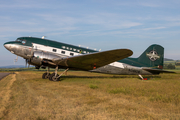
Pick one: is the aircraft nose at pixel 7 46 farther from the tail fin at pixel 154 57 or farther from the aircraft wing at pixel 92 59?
the tail fin at pixel 154 57

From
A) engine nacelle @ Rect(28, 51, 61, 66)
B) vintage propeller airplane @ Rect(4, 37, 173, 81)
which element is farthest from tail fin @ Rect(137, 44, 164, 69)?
engine nacelle @ Rect(28, 51, 61, 66)

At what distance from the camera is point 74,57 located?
14609mm

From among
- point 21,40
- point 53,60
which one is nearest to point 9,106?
point 53,60

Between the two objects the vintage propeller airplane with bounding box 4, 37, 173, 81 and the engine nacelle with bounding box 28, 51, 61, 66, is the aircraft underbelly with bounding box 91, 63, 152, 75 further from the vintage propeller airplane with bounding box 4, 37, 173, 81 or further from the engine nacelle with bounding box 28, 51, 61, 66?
the engine nacelle with bounding box 28, 51, 61, 66

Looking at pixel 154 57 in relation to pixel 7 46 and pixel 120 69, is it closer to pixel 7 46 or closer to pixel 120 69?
pixel 120 69

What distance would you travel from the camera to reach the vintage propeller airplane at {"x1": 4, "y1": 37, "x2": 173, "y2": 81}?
48.7ft

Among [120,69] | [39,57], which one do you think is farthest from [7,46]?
[120,69]

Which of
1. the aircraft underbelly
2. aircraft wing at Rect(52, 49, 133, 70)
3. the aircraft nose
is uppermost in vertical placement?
the aircraft nose

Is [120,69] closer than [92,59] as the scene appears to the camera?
Result: No

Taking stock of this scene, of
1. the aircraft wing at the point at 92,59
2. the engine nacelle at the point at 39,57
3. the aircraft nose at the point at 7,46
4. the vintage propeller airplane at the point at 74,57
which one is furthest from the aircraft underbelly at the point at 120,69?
the aircraft nose at the point at 7,46

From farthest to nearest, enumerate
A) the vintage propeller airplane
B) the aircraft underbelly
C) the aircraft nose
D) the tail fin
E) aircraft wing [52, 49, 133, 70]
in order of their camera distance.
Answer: the tail fin, the aircraft underbelly, the aircraft nose, the vintage propeller airplane, aircraft wing [52, 49, 133, 70]

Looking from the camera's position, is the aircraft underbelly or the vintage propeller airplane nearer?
the vintage propeller airplane

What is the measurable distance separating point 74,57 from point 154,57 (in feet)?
38.8

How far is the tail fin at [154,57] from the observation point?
2016cm
